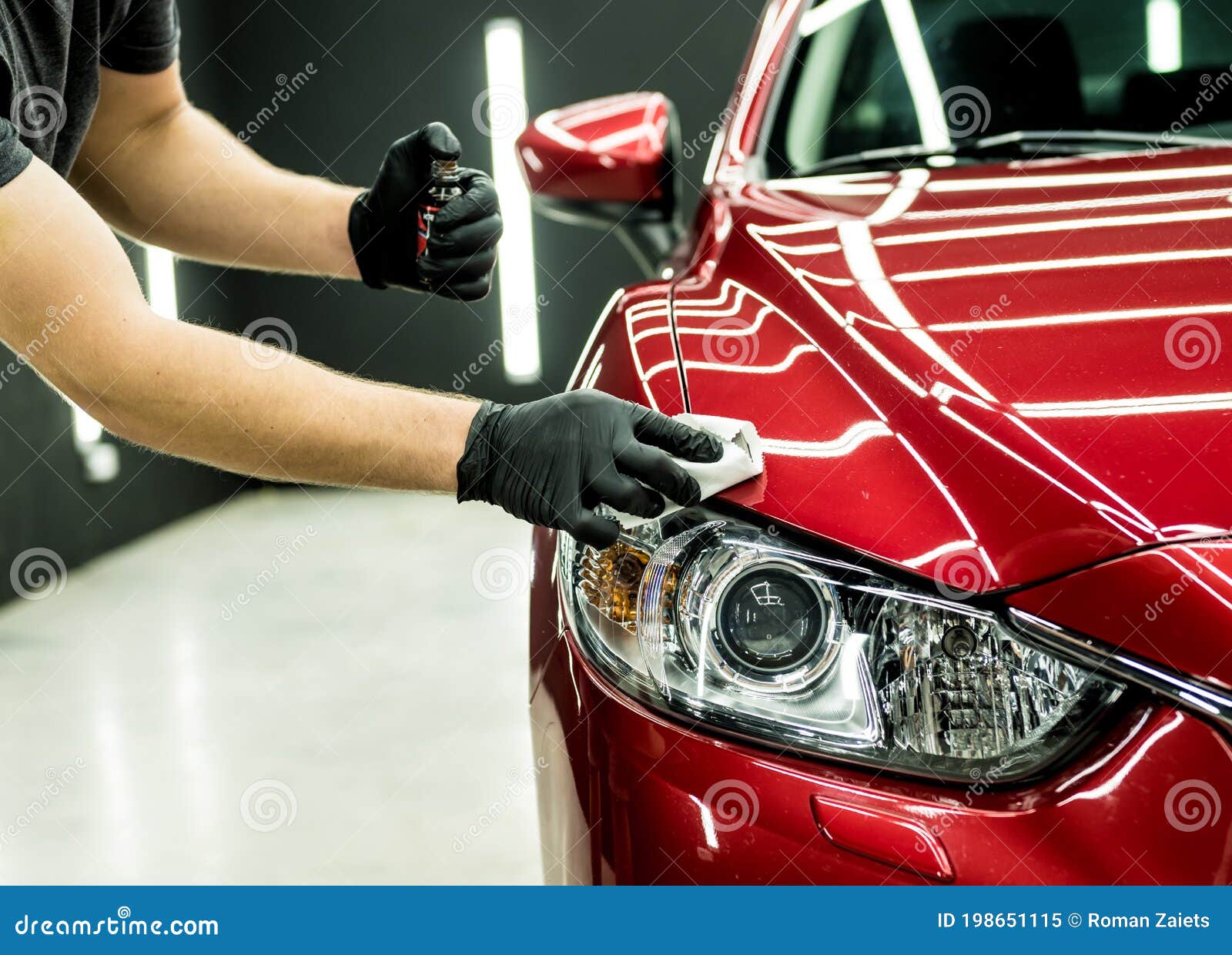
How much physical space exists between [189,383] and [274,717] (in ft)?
5.65

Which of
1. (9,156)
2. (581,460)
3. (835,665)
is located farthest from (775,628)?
(9,156)

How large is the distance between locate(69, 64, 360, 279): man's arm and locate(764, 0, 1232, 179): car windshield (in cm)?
73

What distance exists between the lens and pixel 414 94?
508cm

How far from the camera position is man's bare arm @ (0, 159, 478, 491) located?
1.03 metres

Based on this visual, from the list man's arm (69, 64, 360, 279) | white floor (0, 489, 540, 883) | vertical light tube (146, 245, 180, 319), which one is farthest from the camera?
vertical light tube (146, 245, 180, 319)

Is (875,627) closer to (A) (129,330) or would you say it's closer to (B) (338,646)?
(A) (129,330)

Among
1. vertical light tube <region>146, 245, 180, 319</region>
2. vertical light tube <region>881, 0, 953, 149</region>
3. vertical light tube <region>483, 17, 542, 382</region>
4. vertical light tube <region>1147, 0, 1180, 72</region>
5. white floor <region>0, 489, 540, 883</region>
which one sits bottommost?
white floor <region>0, 489, 540, 883</region>

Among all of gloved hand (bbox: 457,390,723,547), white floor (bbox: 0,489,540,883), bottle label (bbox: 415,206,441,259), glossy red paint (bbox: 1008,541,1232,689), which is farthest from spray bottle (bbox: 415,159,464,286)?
glossy red paint (bbox: 1008,541,1232,689)

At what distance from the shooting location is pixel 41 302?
103 centimetres

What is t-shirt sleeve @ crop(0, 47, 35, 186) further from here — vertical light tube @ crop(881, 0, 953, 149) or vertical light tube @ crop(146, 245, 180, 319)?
vertical light tube @ crop(146, 245, 180, 319)

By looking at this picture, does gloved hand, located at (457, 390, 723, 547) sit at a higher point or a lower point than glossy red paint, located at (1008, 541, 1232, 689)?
lower

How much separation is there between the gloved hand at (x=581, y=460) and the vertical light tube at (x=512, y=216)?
13.6 feet

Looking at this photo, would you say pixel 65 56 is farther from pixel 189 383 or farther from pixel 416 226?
pixel 189 383

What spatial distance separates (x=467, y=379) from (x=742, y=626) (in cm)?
438
